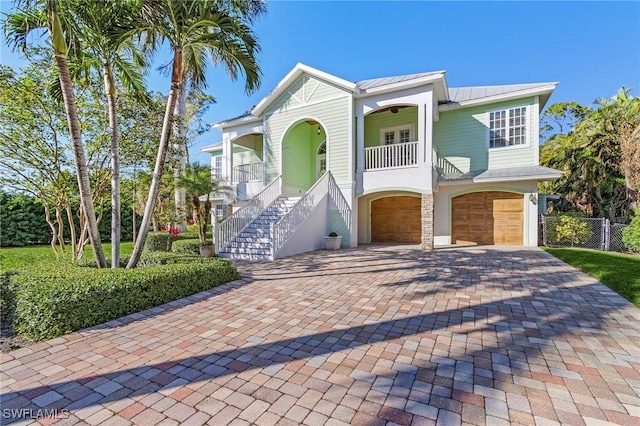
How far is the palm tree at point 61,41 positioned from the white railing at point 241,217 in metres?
4.80

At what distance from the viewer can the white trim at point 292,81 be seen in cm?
1206

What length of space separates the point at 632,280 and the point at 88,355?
32.0 ft

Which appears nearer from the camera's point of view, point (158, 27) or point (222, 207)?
point (158, 27)

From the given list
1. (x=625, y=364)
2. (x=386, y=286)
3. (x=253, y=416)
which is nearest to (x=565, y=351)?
(x=625, y=364)

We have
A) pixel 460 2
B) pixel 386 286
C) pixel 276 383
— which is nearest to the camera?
pixel 276 383

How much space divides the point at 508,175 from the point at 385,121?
20.2 ft

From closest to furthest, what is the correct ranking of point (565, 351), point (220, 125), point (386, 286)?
point (565, 351) → point (386, 286) → point (220, 125)

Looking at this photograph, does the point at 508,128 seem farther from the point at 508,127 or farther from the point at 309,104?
the point at 309,104

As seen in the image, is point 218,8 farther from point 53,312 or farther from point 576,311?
point 576,311

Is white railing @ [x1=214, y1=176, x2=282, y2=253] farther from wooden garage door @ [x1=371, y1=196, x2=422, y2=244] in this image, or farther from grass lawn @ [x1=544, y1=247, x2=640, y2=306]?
grass lawn @ [x1=544, y1=247, x2=640, y2=306]

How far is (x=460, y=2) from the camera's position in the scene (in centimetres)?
969

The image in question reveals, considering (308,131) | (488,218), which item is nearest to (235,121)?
(308,131)

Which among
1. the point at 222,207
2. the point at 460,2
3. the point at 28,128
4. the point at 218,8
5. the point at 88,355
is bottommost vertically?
the point at 88,355

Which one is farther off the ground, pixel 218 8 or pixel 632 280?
pixel 218 8
